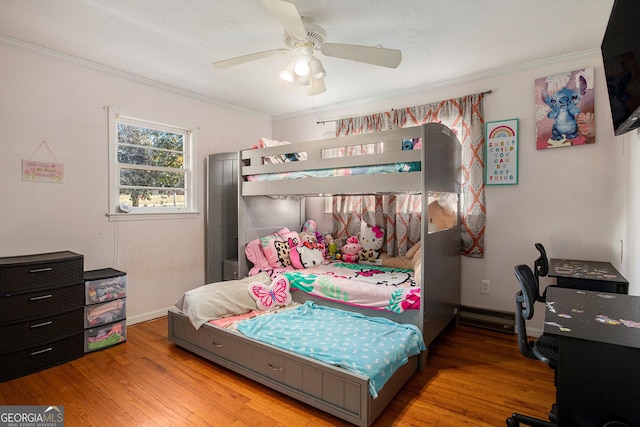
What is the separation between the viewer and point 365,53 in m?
2.10

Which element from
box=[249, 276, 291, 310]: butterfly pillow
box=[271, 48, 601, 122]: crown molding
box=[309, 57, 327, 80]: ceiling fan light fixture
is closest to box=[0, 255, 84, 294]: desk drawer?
box=[249, 276, 291, 310]: butterfly pillow

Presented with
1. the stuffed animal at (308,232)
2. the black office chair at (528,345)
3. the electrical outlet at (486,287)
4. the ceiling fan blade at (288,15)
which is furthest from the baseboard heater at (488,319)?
the ceiling fan blade at (288,15)

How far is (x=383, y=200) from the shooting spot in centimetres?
374

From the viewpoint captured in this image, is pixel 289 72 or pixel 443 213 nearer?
pixel 289 72

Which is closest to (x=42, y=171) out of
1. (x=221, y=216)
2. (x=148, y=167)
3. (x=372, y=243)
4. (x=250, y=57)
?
(x=148, y=167)

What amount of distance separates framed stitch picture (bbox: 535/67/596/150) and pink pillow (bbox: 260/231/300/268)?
263 cm

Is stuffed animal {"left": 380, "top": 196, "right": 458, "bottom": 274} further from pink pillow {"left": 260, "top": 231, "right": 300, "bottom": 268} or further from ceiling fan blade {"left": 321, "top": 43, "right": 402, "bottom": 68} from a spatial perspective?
ceiling fan blade {"left": 321, "top": 43, "right": 402, "bottom": 68}

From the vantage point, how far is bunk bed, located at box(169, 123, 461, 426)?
188 centimetres

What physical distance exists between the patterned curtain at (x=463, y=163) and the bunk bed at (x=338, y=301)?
6.8 inches

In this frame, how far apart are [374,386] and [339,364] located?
23 centimetres

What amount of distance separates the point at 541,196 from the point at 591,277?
3.50 feet

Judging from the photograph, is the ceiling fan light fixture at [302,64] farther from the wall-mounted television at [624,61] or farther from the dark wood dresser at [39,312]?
the dark wood dresser at [39,312]

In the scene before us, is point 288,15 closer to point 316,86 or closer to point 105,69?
point 316,86

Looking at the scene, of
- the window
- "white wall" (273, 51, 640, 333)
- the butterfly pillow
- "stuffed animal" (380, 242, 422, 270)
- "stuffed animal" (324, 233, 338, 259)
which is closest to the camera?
"white wall" (273, 51, 640, 333)
